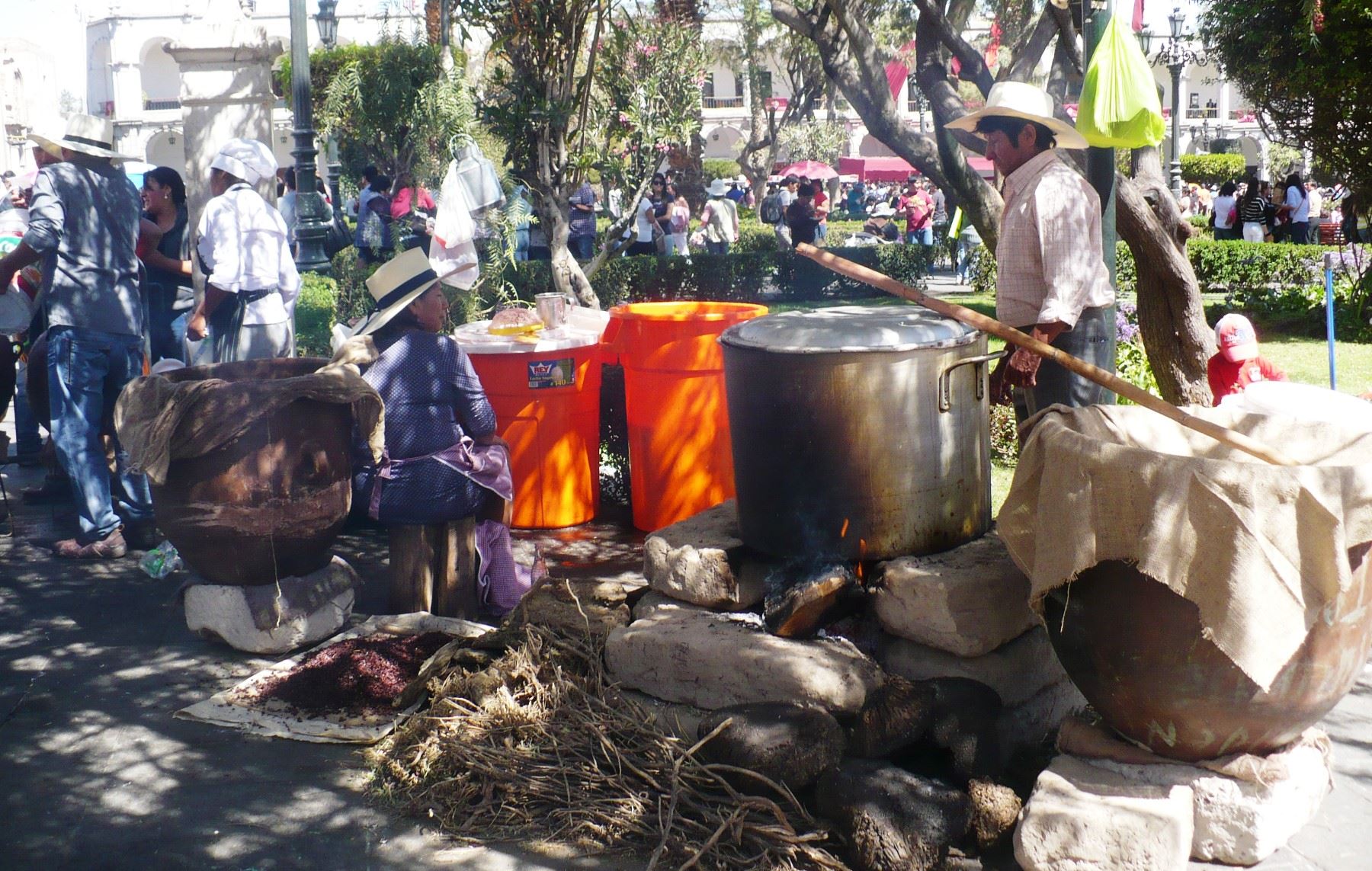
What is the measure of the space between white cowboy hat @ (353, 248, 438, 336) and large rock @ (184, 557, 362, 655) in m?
1.23

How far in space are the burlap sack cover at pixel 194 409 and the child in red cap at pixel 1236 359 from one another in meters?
4.18

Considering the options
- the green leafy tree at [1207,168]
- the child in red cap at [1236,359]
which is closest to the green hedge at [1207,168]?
the green leafy tree at [1207,168]

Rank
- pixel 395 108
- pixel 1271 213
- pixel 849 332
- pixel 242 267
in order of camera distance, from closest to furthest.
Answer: pixel 849 332, pixel 242 267, pixel 395 108, pixel 1271 213

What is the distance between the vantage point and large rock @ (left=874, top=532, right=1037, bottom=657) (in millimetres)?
4199

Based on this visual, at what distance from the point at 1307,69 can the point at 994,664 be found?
9.36 metres

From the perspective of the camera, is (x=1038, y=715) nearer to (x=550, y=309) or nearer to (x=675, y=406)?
(x=675, y=406)

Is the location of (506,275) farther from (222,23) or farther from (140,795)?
(140,795)

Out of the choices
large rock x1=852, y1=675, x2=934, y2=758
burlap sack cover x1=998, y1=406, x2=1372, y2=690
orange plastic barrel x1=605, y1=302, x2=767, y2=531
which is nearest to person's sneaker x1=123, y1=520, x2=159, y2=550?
orange plastic barrel x1=605, y1=302, x2=767, y2=531

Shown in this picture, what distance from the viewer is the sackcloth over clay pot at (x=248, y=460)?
5.05 meters

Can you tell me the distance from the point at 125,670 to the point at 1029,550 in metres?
3.69

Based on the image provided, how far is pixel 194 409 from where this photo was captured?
5043 millimetres

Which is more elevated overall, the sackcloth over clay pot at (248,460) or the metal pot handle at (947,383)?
the metal pot handle at (947,383)

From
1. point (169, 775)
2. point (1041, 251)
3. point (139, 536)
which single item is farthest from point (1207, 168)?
point (169, 775)

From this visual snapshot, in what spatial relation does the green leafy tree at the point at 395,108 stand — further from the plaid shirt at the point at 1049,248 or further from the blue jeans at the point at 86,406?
the plaid shirt at the point at 1049,248
